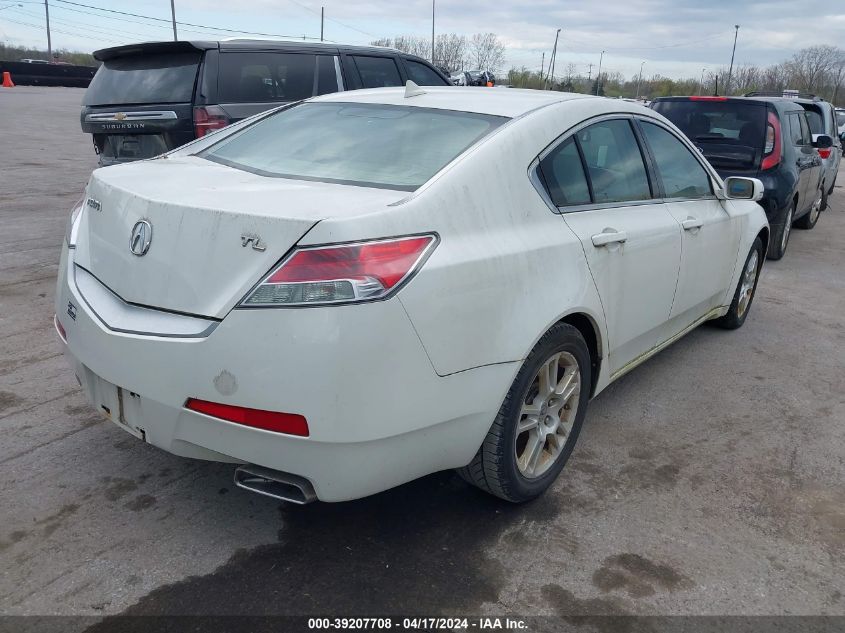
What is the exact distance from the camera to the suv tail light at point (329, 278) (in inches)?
85.4

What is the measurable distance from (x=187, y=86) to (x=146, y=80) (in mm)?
513

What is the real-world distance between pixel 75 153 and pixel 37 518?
503 inches

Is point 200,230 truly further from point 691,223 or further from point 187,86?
point 187,86

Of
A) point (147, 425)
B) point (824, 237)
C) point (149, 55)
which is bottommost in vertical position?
point (824, 237)

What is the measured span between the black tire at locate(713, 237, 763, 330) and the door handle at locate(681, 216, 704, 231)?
4.13ft

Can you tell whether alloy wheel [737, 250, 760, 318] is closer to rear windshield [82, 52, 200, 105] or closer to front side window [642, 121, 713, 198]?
front side window [642, 121, 713, 198]

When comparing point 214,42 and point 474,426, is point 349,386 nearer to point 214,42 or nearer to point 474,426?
point 474,426

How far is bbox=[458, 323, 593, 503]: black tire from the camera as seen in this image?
2672 millimetres

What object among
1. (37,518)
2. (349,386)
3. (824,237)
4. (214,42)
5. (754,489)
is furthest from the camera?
(824,237)

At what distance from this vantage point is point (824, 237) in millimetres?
10172

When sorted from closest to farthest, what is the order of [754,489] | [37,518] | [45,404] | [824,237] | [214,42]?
[37,518] < [754,489] < [45,404] < [214,42] < [824,237]

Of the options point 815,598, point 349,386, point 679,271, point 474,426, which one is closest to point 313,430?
point 349,386

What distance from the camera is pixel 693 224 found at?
4020mm

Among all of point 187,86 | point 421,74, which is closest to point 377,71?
point 421,74
